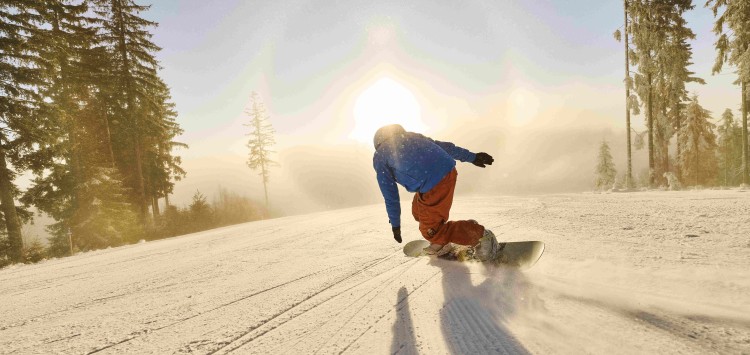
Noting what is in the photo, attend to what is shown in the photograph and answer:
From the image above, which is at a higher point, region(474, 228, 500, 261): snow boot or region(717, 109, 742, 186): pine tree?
region(717, 109, 742, 186): pine tree

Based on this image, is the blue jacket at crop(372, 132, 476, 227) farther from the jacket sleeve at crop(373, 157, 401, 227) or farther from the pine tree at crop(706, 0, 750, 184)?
the pine tree at crop(706, 0, 750, 184)

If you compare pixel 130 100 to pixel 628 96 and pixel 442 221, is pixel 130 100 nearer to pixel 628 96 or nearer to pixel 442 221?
pixel 442 221

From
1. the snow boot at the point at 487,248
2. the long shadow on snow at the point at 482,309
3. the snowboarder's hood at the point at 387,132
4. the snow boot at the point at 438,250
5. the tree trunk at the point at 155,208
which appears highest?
the snowboarder's hood at the point at 387,132

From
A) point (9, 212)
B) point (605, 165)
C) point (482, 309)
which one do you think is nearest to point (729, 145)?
point (605, 165)

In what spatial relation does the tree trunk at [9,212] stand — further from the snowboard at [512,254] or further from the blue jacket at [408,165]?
the snowboard at [512,254]

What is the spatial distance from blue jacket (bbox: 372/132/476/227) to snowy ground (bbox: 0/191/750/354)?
71 centimetres

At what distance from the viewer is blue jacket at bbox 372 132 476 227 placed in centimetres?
295

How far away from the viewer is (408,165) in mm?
2947

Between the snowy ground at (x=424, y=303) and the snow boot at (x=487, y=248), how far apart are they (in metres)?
0.13

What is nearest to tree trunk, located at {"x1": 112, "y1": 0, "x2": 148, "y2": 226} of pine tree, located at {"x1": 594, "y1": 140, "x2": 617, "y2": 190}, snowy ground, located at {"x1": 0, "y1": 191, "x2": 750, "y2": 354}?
snowy ground, located at {"x1": 0, "y1": 191, "x2": 750, "y2": 354}

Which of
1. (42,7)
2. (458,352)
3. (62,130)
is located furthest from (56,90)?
(458,352)

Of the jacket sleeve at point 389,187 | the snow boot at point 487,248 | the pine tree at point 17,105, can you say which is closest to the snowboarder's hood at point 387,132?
the jacket sleeve at point 389,187

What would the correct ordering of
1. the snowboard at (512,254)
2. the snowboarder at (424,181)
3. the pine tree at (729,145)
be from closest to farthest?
the snowboard at (512,254)
the snowboarder at (424,181)
the pine tree at (729,145)

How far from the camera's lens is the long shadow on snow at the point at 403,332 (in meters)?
1.49
